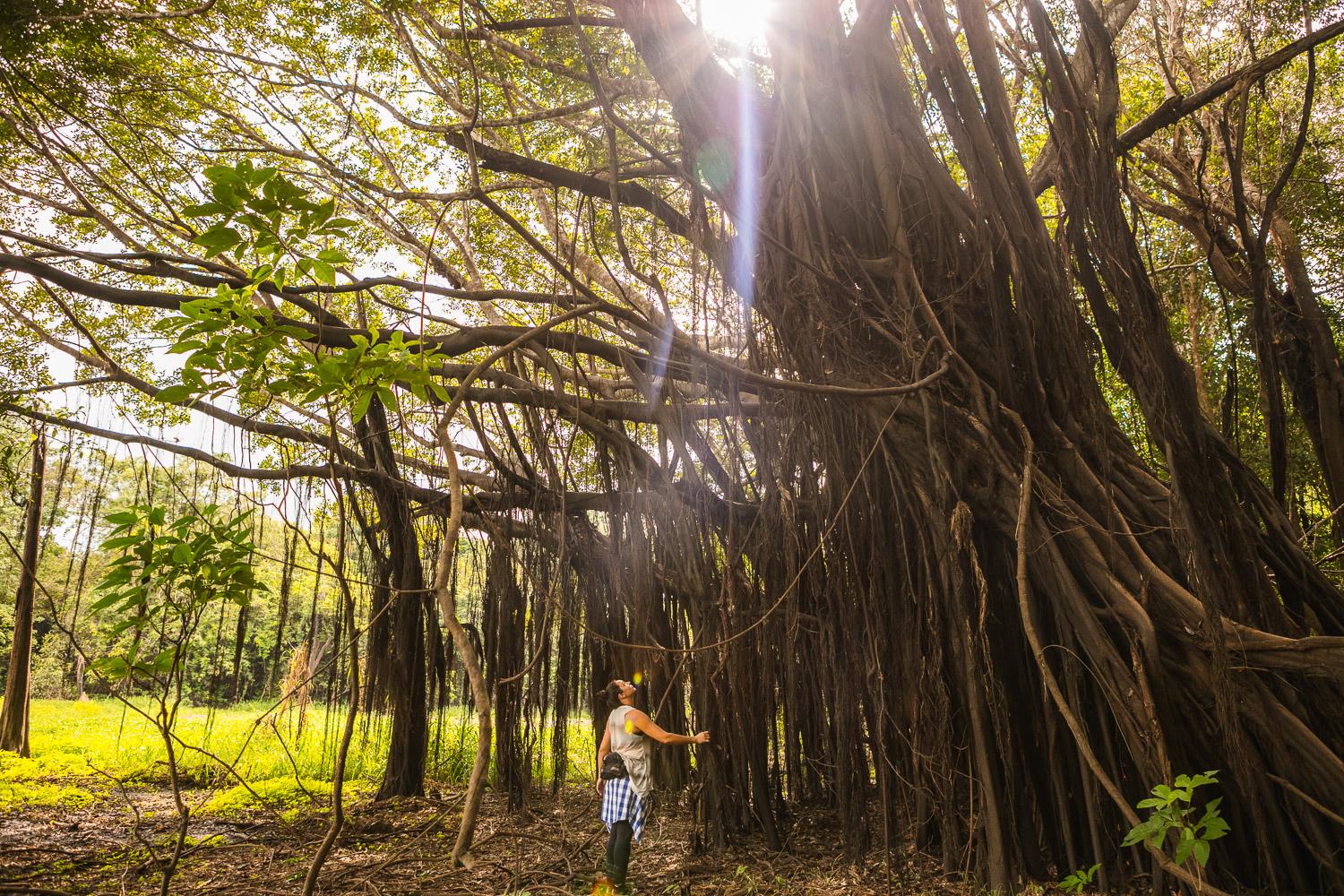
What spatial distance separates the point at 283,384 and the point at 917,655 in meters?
2.05

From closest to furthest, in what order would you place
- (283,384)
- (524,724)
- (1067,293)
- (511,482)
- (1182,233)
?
(283,384) → (1067,293) → (511,482) → (524,724) → (1182,233)

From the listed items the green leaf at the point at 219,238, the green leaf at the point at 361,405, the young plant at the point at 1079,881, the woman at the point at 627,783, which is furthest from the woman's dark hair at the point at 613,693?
the green leaf at the point at 219,238

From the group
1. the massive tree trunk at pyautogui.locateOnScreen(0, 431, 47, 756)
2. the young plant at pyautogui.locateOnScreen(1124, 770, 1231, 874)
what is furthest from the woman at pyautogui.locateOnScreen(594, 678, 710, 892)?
the massive tree trunk at pyautogui.locateOnScreen(0, 431, 47, 756)

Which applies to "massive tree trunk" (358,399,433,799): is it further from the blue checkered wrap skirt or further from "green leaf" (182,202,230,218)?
"green leaf" (182,202,230,218)

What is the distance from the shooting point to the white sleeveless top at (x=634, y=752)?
3.13 meters

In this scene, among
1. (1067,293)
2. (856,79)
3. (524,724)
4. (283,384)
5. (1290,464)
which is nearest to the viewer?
(283,384)

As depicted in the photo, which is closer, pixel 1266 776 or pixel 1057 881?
pixel 1266 776

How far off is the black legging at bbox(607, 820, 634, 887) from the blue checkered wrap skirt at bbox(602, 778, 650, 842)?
0.03 metres

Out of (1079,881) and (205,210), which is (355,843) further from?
(205,210)

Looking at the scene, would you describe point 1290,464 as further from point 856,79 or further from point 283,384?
point 283,384

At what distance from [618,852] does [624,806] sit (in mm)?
165

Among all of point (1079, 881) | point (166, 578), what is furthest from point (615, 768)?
point (166, 578)

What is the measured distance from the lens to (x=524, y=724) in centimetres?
422

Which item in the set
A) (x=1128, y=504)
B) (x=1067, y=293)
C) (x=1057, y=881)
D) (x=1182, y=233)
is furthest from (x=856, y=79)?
(x=1182, y=233)
